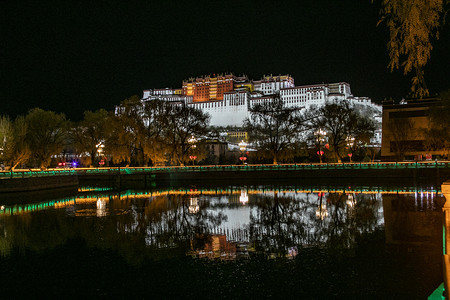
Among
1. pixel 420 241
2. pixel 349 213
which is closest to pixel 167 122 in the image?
pixel 349 213

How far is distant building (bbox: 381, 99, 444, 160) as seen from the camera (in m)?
67.8

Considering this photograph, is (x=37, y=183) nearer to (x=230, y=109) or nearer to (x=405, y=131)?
(x=405, y=131)

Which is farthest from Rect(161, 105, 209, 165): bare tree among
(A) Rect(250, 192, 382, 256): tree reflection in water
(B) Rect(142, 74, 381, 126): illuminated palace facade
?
(B) Rect(142, 74, 381, 126): illuminated palace facade

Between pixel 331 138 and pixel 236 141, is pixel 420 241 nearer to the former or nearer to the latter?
pixel 331 138

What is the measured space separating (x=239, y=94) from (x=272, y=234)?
144 meters

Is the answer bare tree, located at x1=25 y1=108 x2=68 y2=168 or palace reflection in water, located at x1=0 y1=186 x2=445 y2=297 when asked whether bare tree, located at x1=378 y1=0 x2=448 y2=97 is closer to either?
palace reflection in water, located at x1=0 y1=186 x2=445 y2=297

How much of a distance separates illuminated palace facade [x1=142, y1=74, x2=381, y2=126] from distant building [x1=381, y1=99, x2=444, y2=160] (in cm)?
6470

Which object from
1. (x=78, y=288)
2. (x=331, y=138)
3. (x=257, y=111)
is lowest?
(x=78, y=288)

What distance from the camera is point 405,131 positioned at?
68625 millimetres

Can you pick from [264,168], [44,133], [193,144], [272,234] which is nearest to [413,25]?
[272,234]

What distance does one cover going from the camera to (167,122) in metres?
59.2

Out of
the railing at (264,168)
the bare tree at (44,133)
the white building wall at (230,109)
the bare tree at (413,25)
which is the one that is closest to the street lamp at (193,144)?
the railing at (264,168)

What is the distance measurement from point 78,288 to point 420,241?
11.8 m

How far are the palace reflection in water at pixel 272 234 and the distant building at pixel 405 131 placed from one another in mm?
42435
